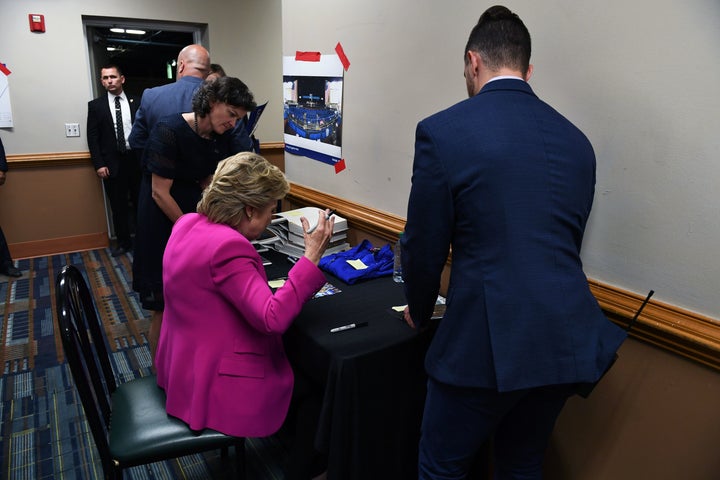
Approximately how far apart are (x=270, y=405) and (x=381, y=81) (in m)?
1.41

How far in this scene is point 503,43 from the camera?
112 centimetres

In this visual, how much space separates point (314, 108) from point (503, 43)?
1.55 metres

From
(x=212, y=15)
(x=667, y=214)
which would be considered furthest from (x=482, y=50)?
(x=212, y=15)

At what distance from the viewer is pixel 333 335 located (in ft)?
4.60

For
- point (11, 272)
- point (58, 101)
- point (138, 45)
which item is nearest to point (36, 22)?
point (58, 101)

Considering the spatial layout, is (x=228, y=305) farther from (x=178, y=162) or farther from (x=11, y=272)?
(x=11, y=272)

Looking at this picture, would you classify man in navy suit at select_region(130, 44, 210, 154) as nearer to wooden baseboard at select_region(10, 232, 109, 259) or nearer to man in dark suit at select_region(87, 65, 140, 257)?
man in dark suit at select_region(87, 65, 140, 257)

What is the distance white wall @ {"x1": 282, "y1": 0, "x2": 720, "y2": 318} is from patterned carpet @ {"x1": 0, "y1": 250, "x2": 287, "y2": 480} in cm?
152

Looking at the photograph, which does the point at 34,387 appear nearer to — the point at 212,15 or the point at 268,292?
the point at 268,292

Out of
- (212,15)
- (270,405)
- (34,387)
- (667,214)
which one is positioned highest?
(212,15)

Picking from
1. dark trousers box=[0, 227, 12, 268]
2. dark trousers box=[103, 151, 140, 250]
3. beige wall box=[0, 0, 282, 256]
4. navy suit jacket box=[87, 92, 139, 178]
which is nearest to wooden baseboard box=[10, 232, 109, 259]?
beige wall box=[0, 0, 282, 256]

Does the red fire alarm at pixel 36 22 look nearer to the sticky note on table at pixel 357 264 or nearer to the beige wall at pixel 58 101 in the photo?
the beige wall at pixel 58 101

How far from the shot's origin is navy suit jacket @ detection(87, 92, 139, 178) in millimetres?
3922

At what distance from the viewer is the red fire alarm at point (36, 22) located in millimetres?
3723
